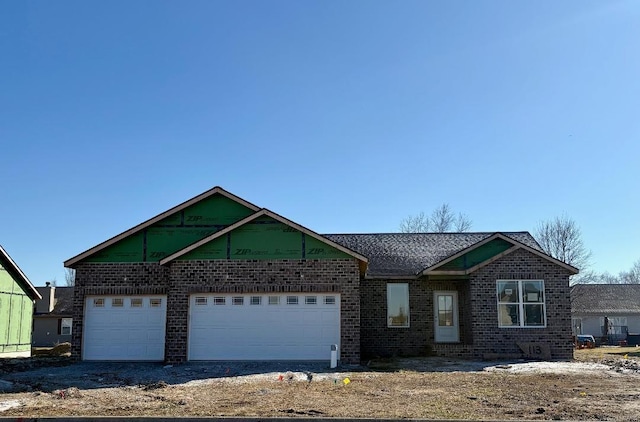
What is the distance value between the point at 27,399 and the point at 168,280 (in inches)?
338

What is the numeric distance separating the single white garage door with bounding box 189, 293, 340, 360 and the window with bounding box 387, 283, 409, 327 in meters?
5.14

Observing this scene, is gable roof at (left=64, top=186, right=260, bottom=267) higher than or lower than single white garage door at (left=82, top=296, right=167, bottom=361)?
higher

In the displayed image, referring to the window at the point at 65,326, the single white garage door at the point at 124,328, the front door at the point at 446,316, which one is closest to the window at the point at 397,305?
the front door at the point at 446,316

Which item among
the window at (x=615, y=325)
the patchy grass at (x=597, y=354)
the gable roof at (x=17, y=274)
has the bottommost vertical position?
the patchy grass at (x=597, y=354)

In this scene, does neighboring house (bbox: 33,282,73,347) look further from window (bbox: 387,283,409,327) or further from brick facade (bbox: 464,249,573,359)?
brick facade (bbox: 464,249,573,359)

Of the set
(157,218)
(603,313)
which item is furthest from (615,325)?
(157,218)

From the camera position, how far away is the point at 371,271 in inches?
935

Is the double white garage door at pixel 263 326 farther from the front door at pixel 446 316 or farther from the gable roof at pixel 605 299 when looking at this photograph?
the gable roof at pixel 605 299

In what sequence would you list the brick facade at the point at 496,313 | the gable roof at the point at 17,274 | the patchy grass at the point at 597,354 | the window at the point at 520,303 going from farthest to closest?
the gable roof at the point at 17,274, the patchy grass at the point at 597,354, the window at the point at 520,303, the brick facade at the point at 496,313

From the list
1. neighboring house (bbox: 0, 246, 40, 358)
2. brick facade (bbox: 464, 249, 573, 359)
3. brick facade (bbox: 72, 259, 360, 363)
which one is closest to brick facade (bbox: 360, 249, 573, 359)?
brick facade (bbox: 464, 249, 573, 359)

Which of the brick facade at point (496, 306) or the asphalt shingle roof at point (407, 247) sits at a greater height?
the asphalt shingle roof at point (407, 247)

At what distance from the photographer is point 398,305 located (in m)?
23.7

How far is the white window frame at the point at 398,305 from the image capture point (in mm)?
23422

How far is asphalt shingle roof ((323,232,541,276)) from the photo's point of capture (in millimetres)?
24136
